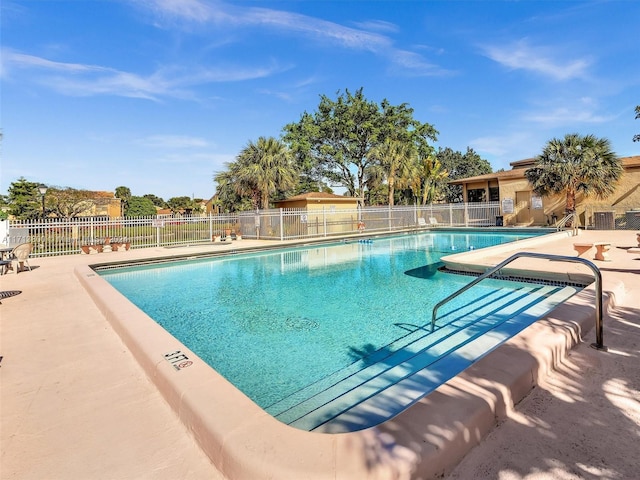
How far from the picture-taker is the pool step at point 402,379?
9.46 ft

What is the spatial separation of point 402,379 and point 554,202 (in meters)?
24.8

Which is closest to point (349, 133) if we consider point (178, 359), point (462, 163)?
point (462, 163)

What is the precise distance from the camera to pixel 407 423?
1933 millimetres

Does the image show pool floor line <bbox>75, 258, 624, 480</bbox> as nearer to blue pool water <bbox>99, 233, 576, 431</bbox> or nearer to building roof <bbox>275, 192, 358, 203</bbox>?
blue pool water <bbox>99, 233, 576, 431</bbox>

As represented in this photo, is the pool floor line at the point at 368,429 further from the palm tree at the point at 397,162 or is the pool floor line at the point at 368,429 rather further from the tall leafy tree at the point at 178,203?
the tall leafy tree at the point at 178,203

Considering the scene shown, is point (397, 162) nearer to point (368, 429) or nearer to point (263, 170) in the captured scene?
point (263, 170)

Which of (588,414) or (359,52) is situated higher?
(359,52)

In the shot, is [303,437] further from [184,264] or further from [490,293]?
[184,264]

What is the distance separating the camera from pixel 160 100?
20.2 meters

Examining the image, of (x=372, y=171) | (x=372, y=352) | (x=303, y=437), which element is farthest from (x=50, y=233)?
(x=372, y=171)

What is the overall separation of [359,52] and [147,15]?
54.6 feet

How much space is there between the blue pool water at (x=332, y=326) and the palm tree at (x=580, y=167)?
44.0 ft

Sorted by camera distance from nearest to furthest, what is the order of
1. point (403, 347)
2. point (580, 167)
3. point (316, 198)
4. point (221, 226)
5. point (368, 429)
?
1. point (368, 429)
2. point (403, 347)
3. point (580, 167)
4. point (221, 226)
5. point (316, 198)

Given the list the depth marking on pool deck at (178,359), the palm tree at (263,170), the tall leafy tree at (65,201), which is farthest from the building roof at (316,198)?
the depth marking on pool deck at (178,359)
